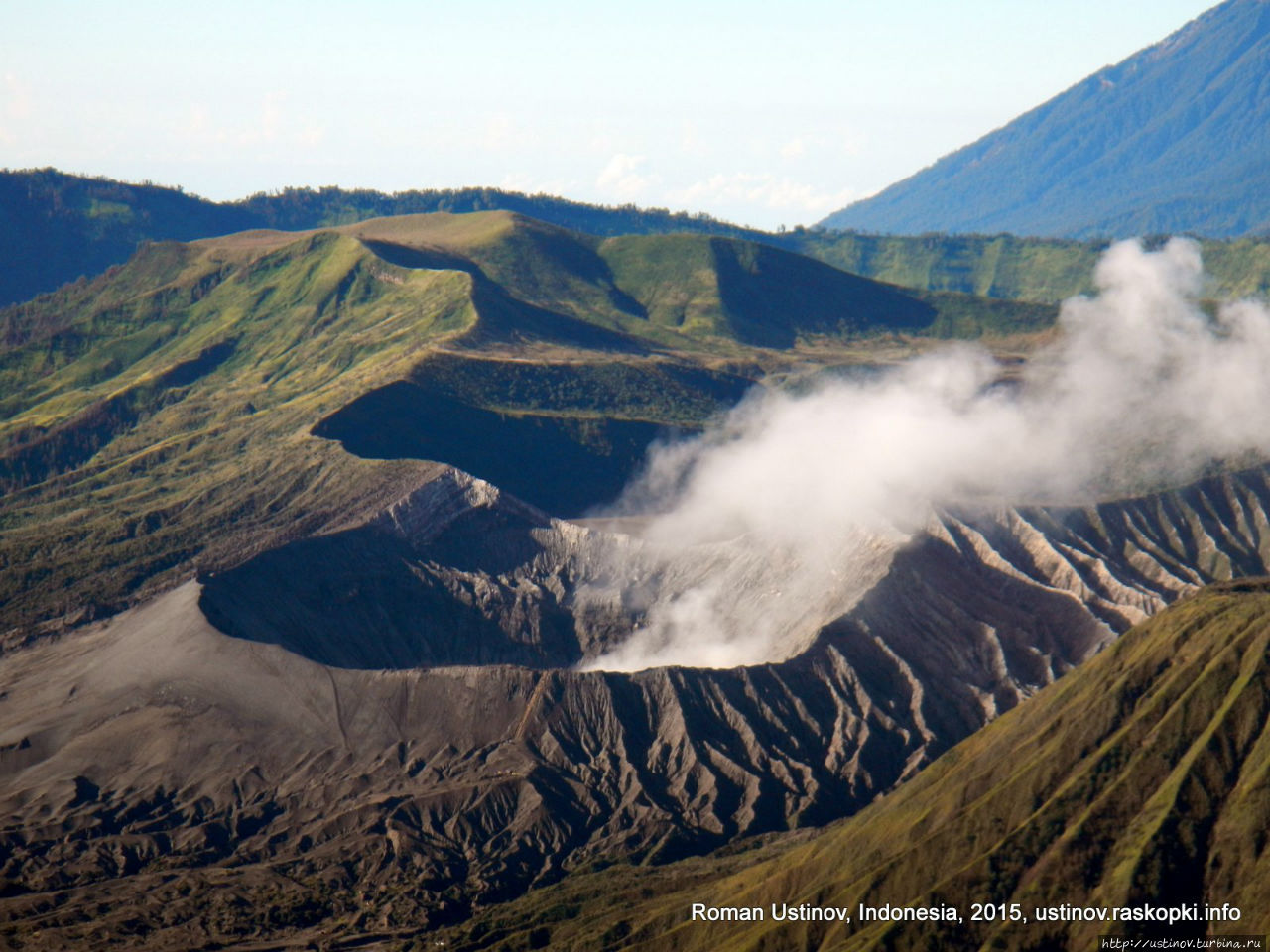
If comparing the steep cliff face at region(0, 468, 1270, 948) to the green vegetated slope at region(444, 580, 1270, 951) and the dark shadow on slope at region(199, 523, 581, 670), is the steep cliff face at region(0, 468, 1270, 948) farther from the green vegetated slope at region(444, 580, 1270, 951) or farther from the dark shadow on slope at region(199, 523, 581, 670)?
the green vegetated slope at region(444, 580, 1270, 951)

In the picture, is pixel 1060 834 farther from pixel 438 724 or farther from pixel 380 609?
pixel 380 609

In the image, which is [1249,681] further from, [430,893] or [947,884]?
[430,893]

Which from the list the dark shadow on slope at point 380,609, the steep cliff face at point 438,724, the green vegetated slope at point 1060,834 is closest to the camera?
the green vegetated slope at point 1060,834

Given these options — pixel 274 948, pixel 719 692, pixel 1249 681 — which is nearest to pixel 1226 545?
pixel 719 692

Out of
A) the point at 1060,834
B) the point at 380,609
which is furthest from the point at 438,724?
the point at 1060,834

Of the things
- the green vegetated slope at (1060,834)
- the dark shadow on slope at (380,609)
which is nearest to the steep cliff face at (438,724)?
the dark shadow on slope at (380,609)

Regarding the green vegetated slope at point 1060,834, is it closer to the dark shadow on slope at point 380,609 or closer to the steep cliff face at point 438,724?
the steep cliff face at point 438,724
